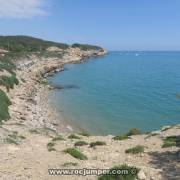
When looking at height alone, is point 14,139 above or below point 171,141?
below

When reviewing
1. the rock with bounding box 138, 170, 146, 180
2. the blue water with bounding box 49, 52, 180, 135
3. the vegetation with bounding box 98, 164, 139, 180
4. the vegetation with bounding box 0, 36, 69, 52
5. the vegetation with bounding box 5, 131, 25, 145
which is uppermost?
the vegetation with bounding box 0, 36, 69, 52

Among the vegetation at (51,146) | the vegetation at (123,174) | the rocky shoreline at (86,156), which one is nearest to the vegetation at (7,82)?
the rocky shoreline at (86,156)

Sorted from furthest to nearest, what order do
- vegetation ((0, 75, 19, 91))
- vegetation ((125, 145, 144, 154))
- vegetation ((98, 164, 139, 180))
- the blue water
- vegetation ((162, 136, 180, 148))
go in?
vegetation ((0, 75, 19, 91)) < the blue water < vegetation ((162, 136, 180, 148)) < vegetation ((125, 145, 144, 154)) < vegetation ((98, 164, 139, 180))

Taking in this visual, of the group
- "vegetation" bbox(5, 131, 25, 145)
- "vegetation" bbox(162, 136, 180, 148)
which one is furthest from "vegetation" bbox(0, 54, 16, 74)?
"vegetation" bbox(162, 136, 180, 148)

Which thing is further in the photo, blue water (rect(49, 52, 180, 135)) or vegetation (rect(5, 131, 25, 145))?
blue water (rect(49, 52, 180, 135))

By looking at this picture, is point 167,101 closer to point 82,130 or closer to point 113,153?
point 82,130

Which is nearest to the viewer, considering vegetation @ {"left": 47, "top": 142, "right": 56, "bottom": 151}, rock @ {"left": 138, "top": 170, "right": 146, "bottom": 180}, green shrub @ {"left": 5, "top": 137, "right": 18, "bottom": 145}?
rock @ {"left": 138, "top": 170, "right": 146, "bottom": 180}

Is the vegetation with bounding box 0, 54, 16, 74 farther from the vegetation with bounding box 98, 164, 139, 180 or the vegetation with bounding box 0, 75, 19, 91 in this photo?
the vegetation with bounding box 98, 164, 139, 180

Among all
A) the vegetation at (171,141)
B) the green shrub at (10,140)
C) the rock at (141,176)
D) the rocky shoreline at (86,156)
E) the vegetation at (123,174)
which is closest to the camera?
the vegetation at (123,174)

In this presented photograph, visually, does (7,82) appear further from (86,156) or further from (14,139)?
(86,156)

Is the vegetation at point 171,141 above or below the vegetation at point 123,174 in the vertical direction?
below

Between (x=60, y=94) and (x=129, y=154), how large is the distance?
141ft

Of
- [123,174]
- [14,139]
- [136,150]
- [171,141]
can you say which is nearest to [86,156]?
[136,150]

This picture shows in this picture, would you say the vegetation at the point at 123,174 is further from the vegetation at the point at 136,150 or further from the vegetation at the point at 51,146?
the vegetation at the point at 51,146
